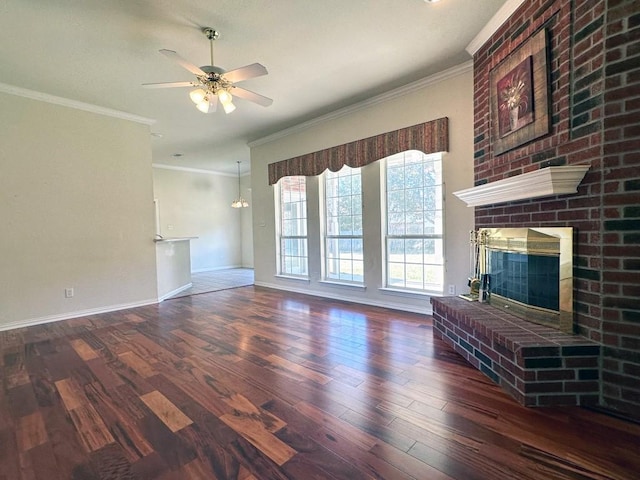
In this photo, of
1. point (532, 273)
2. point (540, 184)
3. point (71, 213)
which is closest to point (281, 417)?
point (532, 273)

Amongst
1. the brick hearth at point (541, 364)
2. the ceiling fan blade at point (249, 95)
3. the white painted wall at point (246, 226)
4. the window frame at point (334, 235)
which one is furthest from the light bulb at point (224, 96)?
the white painted wall at point (246, 226)

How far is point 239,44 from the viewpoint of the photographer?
112 inches

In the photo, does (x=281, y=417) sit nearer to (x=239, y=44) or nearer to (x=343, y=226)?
(x=239, y=44)

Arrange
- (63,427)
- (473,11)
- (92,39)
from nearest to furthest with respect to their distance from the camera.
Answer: (63,427)
(473,11)
(92,39)

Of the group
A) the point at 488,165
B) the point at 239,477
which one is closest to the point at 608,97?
the point at 488,165

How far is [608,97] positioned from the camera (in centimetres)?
174

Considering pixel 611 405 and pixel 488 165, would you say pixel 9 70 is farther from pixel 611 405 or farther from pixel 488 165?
pixel 611 405

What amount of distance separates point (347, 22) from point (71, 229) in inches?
165

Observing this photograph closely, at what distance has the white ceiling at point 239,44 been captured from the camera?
2.40 metres

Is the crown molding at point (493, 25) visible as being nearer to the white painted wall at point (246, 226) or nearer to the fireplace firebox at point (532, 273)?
the fireplace firebox at point (532, 273)

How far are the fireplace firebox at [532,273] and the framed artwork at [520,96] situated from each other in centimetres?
76

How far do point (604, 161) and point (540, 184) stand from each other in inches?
12.6

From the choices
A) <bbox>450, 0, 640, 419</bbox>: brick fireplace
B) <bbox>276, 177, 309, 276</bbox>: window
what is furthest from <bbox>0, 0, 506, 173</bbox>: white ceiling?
<bbox>276, 177, 309, 276</bbox>: window

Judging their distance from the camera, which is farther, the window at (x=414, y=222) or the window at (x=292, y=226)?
the window at (x=292, y=226)
